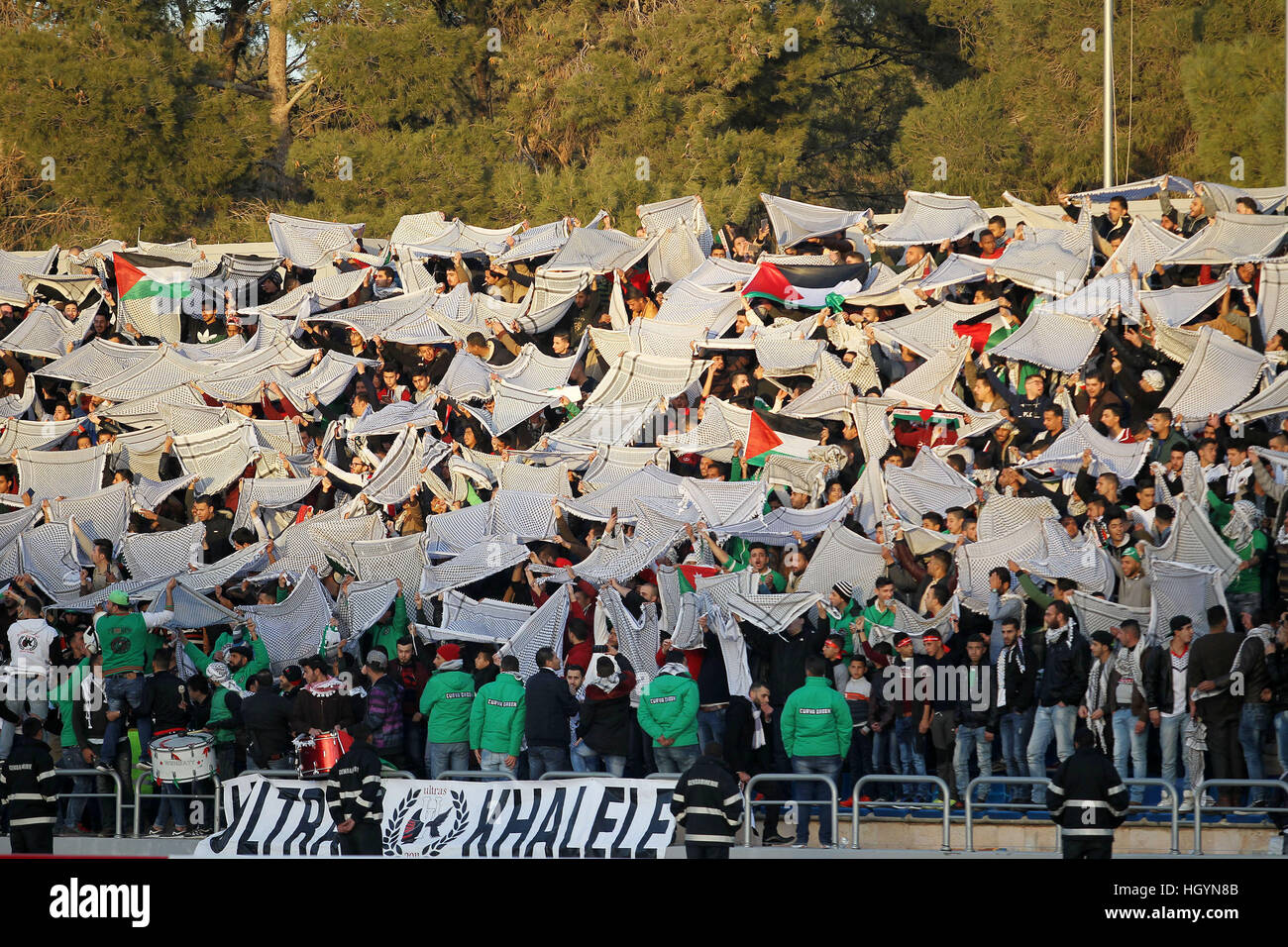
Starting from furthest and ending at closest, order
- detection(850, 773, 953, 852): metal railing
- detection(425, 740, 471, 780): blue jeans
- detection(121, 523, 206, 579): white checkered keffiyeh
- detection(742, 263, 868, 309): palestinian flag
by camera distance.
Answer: detection(742, 263, 868, 309): palestinian flag < detection(121, 523, 206, 579): white checkered keffiyeh < detection(425, 740, 471, 780): blue jeans < detection(850, 773, 953, 852): metal railing

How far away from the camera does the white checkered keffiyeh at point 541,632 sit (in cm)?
1342

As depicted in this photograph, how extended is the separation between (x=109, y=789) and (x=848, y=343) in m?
8.44

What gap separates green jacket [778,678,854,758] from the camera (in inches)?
469

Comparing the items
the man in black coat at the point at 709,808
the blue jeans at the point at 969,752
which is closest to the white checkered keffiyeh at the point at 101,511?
the man in black coat at the point at 709,808

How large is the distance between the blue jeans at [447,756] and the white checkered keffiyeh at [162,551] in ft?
12.8

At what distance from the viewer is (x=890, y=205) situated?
95.9ft

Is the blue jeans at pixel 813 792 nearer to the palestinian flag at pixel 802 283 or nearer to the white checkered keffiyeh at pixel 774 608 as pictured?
the white checkered keffiyeh at pixel 774 608

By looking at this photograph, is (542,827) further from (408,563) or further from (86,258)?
(86,258)

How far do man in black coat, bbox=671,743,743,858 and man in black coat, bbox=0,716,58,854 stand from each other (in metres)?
4.67

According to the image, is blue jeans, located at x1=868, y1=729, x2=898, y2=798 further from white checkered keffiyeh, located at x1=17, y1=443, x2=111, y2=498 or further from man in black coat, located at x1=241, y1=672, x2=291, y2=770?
white checkered keffiyeh, located at x1=17, y1=443, x2=111, y2=498

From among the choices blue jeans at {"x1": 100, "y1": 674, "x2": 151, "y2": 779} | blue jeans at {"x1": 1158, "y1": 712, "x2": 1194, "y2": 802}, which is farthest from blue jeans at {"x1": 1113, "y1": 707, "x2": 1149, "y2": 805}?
blue jeans at {"x1": 100, "y1": 674, "x2": 151, "y2": 779}

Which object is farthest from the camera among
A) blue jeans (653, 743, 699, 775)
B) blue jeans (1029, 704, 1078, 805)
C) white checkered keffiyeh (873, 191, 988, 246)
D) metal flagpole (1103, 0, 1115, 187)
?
metal flagpole (1103, 0, 1115, 187)

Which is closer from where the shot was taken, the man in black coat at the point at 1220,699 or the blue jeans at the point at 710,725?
the man in black coat at the point at 1220,699

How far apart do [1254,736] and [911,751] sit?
248 centimetres
